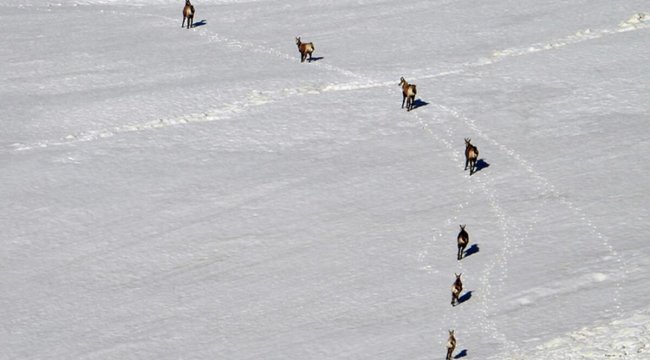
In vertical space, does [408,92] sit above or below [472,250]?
above

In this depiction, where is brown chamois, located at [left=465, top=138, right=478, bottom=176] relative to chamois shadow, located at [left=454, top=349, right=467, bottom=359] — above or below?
above

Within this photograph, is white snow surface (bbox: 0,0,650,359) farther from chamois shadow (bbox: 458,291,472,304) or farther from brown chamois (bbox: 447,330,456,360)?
brown chamois (bbox: 447,330,456,360)

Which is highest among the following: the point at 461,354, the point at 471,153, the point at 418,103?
the point at 418,103

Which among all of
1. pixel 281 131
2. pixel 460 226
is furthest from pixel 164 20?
pixel 460 226

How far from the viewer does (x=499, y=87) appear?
139 ft

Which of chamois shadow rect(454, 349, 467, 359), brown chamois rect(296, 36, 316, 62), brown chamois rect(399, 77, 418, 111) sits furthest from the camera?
brown chamois rect(296, 36, 316, 62)

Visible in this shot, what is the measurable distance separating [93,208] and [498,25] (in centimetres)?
1676

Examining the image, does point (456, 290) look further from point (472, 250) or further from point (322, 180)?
point (322, 180)

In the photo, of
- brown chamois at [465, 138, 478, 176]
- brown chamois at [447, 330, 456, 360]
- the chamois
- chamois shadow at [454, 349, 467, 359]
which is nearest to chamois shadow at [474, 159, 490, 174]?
brown chamois at [465, 138, 478, 176]

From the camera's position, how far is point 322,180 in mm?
37125

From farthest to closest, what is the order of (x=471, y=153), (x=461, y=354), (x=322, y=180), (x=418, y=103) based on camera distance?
(x=418, y=103) < (x=322, y=180) < (x=471, y=153) < (x=461, y=354)

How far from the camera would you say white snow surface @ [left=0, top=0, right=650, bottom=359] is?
100ft

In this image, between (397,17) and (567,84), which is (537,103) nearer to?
(567,84)

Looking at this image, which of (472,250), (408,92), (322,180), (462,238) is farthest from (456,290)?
(408,92)
